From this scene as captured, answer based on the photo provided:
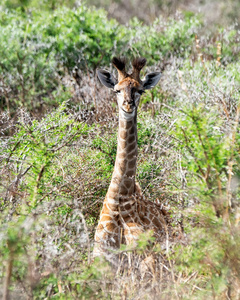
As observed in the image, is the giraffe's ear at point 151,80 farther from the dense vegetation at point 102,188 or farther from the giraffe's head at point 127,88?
the dense vegetation at point 102,188

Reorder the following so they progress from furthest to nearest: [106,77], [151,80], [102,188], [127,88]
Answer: [102,188] < [151,80] < [106,77] < [127,88]

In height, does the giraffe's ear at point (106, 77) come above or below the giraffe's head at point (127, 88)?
above

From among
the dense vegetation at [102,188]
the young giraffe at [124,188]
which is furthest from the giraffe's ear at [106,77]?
the dense vegetation at [102,188]

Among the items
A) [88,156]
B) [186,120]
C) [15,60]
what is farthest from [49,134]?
[15,60]

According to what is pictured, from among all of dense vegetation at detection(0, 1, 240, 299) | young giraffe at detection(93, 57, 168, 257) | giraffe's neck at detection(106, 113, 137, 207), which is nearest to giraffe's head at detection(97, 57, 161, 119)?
young giraffe at detection(93, 57, 168, 257)

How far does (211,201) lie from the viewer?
302 centimetres

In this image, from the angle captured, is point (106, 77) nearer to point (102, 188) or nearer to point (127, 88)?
point (127, 88)

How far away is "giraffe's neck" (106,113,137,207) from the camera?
4.20 meters

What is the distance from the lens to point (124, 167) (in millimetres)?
4238

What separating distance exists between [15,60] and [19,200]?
6.20 meters

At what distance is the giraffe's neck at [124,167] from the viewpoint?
420 centimetres

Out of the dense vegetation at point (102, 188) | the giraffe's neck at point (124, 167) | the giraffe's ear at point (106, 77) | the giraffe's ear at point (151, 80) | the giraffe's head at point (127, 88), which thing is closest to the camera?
the dense vegetation at point (102, 188)

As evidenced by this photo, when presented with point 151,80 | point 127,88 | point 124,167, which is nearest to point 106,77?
point 151,80

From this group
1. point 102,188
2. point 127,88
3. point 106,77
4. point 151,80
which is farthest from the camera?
point 102,188
